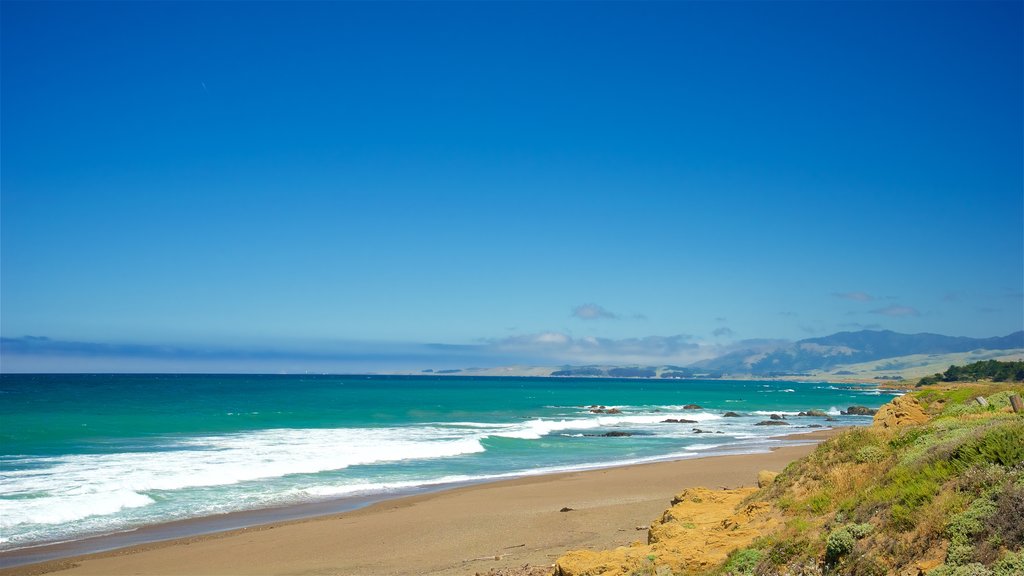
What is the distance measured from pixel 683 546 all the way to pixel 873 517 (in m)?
2.78

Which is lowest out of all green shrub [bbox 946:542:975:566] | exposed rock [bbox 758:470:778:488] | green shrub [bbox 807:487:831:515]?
exposed rock [bbox 758:470:778:488]

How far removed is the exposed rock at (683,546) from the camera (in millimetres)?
9703

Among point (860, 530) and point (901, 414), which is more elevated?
point (901, 414)

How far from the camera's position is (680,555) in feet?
32.8

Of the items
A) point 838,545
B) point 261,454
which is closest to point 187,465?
point 261,454

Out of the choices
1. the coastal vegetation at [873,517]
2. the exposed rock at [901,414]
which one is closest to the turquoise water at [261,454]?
the coastal vegetation at [873,517]

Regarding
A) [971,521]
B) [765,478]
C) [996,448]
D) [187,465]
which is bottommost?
[187,465]

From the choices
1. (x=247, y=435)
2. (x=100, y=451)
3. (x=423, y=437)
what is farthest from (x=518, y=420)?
(x=100, y=451)

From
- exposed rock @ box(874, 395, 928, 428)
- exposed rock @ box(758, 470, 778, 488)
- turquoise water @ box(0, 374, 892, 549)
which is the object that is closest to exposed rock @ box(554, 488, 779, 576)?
exposed rock @ box(758, 470, 778, 488)

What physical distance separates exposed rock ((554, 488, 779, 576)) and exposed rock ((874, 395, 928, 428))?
4111mm

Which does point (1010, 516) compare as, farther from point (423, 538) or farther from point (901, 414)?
point (423, 538)

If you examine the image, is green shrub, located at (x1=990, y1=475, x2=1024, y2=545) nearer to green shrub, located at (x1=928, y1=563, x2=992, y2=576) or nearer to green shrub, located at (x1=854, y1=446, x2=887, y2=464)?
green shrub, located at (x1=928, y1=563, x2=992, y2=576)

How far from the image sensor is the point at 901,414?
1444cm

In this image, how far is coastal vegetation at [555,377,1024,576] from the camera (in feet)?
23.6
